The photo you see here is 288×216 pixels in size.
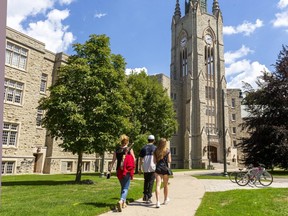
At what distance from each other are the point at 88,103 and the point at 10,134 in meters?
13.2

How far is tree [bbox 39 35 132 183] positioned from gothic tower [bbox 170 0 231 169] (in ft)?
124

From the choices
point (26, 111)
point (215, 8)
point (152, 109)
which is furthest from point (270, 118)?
point (215, 8)

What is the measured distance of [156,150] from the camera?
26.5ft

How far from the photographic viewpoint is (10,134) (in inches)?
972

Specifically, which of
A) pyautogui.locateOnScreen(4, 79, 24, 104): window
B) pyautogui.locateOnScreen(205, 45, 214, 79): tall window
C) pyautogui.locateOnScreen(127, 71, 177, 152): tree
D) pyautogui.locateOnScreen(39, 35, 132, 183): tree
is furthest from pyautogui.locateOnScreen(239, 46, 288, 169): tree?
pyautogui.locateOnScreen(205, 45, 214, 79): tall window

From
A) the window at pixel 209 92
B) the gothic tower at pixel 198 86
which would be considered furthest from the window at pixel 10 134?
the window at pixel 209 92

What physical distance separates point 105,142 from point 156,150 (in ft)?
23.4

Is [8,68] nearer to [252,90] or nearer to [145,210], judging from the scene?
[145,210]

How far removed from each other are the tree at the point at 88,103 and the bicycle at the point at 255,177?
7.08 meters

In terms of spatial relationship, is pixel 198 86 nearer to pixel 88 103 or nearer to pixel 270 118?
pixel 270 118

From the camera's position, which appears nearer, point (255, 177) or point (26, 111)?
point (255, 177)

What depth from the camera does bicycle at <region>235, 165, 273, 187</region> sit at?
14.5 meters

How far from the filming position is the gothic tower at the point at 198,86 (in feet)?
173

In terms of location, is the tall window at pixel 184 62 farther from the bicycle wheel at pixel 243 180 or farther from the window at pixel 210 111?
the bicycle wheel at pixel 243 180
